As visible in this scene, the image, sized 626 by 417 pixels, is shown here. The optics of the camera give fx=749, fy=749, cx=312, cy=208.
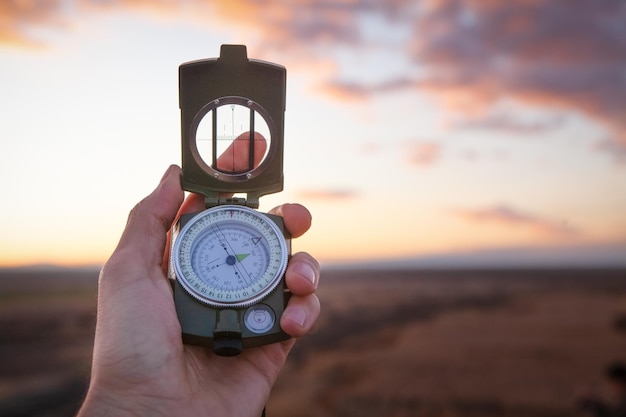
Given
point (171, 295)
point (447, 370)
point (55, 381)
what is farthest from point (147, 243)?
point (447, 370)

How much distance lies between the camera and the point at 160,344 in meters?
3.12

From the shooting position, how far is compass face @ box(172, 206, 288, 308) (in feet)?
10.6

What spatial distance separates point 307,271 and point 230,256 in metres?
0.35

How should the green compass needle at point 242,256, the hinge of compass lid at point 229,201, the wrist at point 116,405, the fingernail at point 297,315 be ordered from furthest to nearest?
the hinge of compass lid at point 229,201
the green compass needle at point 242,256
the fingernail at point 297,315
the wrist at point 116,405

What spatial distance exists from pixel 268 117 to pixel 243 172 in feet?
0.95

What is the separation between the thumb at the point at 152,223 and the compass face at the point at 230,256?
150 millimetres

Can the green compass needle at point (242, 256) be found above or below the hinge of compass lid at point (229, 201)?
below

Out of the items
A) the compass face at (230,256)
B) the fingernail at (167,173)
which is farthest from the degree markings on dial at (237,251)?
the fingernail at (167,173)

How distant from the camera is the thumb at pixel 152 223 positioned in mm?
3336

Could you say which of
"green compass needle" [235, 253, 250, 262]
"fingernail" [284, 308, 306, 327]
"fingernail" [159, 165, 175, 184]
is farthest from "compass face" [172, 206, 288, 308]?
"fingernail" [159, 165, 175, 184]

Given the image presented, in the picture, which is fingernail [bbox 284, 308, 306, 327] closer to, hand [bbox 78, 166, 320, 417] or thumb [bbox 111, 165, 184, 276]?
hand [bbox 78, 166, 320, 417]

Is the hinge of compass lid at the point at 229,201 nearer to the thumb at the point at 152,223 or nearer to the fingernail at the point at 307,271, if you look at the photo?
the thumb at the point at 152,223

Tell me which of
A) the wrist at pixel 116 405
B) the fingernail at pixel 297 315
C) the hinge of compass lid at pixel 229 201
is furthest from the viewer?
the hinge of compass lid at pixel 229 201

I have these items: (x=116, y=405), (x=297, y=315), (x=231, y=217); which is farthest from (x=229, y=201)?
(x=116, y=405)
